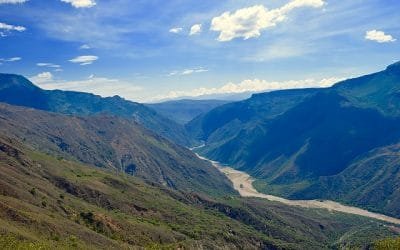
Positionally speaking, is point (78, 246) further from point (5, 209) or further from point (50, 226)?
point (5, 209)

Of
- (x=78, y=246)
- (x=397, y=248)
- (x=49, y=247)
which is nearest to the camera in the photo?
(x=397, y=248)

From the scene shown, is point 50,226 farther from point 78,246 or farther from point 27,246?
point 27,246

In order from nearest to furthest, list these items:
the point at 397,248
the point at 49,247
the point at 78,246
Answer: the point at 397,248, the point at 49,247, the point at 78,246

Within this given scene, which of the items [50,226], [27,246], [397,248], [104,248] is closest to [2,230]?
[27,246]

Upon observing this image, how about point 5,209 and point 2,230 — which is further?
point 5,209

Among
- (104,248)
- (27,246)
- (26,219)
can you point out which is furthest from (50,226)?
(27,246)

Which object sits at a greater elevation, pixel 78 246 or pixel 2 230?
pixel 2 230

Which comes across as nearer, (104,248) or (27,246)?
(27,246)

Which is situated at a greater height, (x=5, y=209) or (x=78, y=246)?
(x=5, y=209)
